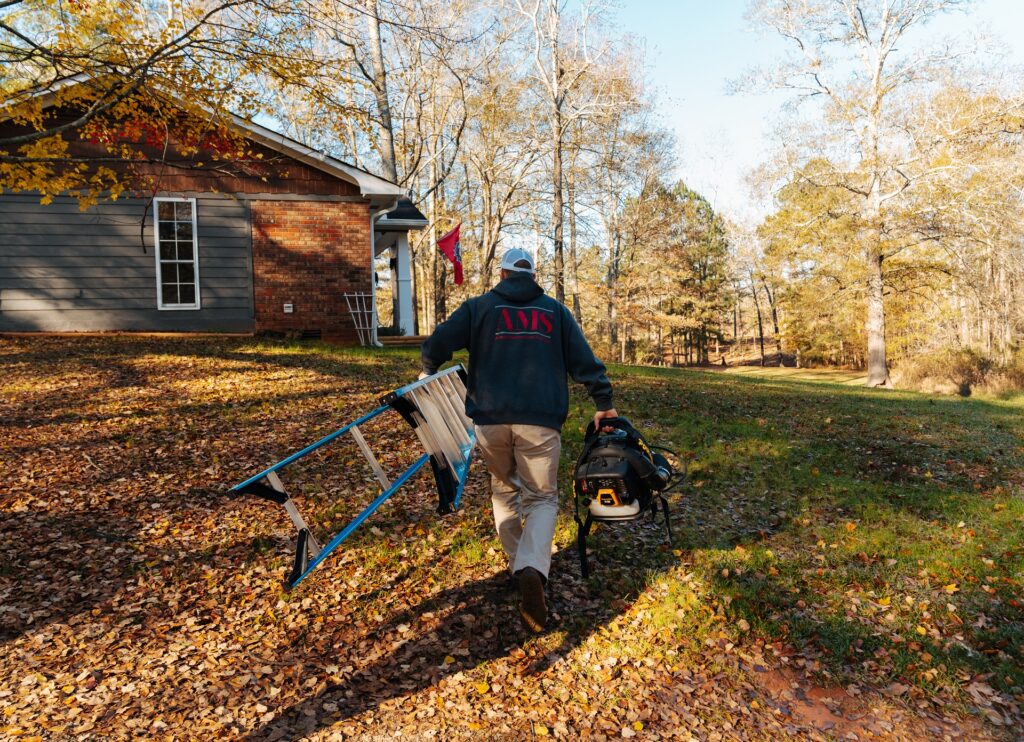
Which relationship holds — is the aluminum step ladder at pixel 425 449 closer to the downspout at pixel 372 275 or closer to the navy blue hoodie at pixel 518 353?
the navy blue hoodie at pixel 518 353

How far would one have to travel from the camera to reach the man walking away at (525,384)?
441 cm

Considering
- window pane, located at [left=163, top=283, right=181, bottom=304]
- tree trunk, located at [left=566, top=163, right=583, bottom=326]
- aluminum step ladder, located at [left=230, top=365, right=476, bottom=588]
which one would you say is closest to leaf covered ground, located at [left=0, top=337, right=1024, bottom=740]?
aluminum step ladder, located at [left=230, top=365, right=476, bottom=588]

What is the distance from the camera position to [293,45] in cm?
1016

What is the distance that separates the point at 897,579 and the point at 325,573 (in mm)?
4346

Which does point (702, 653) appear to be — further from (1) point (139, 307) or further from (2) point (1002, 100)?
(2) point (1002, 100)

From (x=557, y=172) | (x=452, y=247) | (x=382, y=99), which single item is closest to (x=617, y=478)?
(x=452, y=247)

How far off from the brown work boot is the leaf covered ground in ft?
0.58

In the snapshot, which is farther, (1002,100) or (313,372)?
(1002,100)

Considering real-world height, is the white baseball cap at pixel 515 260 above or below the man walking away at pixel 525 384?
above

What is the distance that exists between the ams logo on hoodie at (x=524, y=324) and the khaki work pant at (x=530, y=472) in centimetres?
56

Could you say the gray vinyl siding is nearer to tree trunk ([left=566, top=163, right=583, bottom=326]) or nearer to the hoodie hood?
the hoodie hood

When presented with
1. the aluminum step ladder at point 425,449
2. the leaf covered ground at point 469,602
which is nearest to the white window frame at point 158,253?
the leaf covered ground at point 469,602

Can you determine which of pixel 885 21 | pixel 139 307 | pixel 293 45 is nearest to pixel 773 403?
pixel 293 45

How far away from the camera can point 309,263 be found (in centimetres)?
1680
